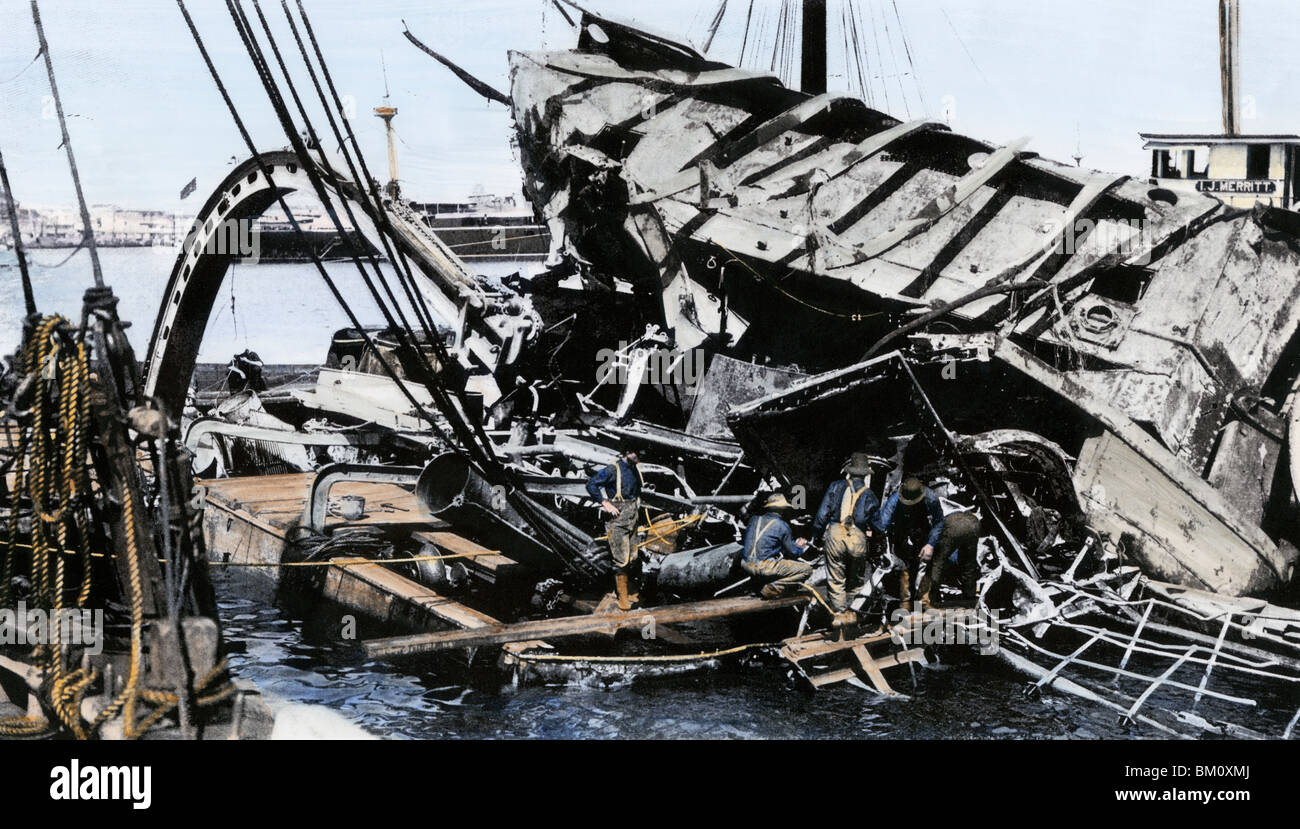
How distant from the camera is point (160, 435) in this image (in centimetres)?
479

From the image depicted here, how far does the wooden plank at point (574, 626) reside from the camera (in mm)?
6539

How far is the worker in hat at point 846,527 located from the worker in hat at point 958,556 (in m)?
0.54

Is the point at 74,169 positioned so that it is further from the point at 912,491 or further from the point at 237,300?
the point at 237,300

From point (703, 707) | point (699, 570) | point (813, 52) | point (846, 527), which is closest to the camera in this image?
point (703, 707)

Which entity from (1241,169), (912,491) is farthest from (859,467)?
(1241,169)

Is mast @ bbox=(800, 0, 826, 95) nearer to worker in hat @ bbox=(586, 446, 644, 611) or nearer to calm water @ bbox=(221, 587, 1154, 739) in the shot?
worker in hat @ bbox=(586, 446, 644, 611)

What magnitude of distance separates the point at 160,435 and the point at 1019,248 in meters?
6.34

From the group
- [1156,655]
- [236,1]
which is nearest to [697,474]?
[1156,655]

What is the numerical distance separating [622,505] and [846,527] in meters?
1.57

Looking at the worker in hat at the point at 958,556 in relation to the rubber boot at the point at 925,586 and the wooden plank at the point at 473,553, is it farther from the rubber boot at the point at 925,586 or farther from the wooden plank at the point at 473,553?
the wooden plank at the point at 473,553

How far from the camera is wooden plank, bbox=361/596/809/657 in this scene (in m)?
6.54

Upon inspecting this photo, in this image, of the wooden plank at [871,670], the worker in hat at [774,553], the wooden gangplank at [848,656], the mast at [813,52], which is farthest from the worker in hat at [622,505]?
the mast at [813,52]

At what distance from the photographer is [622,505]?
295 inches
